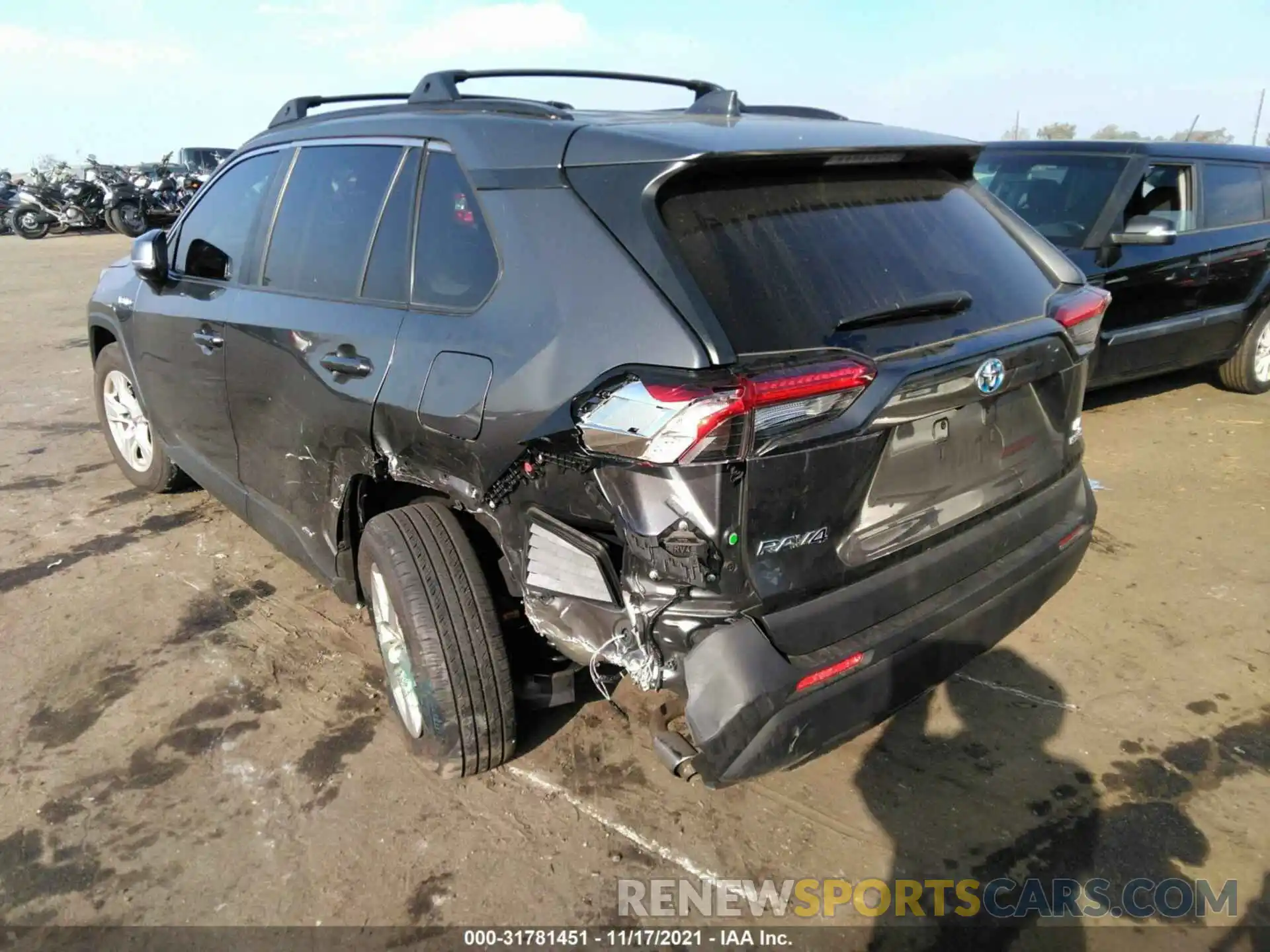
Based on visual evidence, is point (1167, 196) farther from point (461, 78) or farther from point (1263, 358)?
point (461, 78)

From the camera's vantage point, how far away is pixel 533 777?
2779 millimetres

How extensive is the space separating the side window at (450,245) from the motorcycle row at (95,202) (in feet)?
69.7

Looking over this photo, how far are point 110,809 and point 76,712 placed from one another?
62cm

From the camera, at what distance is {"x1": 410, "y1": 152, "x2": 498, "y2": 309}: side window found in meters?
2.42

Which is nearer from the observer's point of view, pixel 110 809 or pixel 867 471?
pixel 867 471

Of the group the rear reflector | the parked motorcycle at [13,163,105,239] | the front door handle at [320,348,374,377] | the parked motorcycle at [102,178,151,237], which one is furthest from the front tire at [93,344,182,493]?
the parked motorcycle at [13,163,105,239]

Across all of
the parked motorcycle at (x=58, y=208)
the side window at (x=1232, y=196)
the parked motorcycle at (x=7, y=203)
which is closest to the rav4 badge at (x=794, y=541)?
the side window at (x=1232, y=196)

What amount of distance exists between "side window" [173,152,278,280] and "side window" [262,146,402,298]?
28 cm

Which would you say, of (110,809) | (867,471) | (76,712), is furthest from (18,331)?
(867,471)

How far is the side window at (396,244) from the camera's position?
8.84 feet

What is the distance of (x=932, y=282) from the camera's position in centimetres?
236

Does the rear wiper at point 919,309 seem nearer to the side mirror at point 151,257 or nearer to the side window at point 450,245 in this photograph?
the side window at point 450,245

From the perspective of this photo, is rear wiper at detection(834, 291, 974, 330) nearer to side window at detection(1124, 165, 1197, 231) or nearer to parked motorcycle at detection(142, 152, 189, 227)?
side window at detection(1124, 165, 1197, 231)

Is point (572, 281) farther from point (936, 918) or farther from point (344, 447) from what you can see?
point (936, 918)
